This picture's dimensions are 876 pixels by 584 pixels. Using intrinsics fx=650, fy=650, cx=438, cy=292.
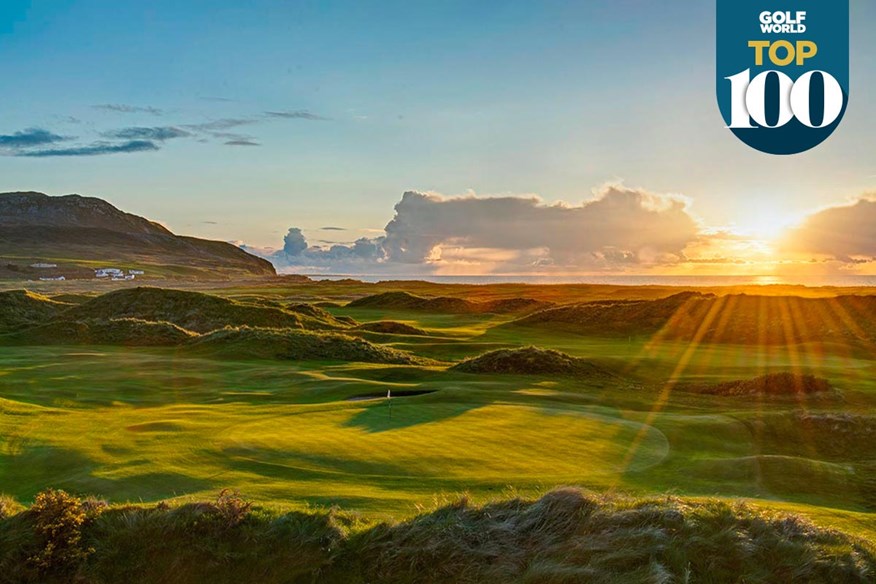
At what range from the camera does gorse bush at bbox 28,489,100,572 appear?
8258mm

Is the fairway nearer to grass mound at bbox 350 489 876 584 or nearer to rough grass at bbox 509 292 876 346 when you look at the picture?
grass mound at bbox 350 489 876 584

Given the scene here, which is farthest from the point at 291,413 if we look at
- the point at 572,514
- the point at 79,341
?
the point at 79,341

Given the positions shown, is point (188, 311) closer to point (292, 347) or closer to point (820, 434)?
point (292, 347)

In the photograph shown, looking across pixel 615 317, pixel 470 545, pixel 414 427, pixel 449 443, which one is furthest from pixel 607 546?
pixel 615 317

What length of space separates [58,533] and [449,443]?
8430 millimetres

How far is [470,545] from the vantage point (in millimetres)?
8234

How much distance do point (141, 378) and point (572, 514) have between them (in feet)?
73.4

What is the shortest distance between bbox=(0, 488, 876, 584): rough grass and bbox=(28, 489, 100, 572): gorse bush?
0.09 meters

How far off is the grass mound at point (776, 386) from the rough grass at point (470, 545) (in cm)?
2211

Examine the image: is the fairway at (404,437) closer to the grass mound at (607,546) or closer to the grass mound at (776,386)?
A: the grass mound at (776,386)

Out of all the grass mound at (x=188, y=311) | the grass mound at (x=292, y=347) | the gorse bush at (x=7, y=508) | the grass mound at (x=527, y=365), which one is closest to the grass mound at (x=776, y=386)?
the grass mound at (x=527, y=365)

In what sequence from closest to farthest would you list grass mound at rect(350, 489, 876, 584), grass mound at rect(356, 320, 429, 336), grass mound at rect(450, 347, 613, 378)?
1. grass mound at rect(350, 489, 876, 584)
2. grass mound at rect(450, 347, 613, 378)
3. grass mound at rect(356, 320, 429, 336)

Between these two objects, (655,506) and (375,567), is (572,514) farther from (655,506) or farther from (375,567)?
(375,567)

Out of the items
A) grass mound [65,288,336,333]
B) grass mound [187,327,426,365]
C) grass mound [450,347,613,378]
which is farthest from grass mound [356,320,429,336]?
grass mound [450,347,613,378]
